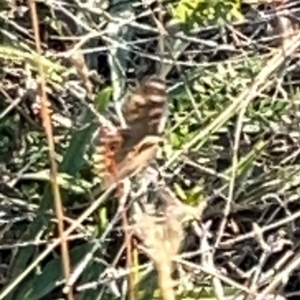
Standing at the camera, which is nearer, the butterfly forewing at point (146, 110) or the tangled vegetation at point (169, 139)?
the butterfly forewing at point (146, 110)

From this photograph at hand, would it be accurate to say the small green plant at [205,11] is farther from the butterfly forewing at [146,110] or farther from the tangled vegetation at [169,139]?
the butterfly forewing at [146,110]

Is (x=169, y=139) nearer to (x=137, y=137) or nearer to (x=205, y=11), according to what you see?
(x=205, y=11)

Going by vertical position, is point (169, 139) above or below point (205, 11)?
below

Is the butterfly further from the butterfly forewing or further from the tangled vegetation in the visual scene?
the tangled vegetation

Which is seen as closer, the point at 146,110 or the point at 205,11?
the point at 146,110

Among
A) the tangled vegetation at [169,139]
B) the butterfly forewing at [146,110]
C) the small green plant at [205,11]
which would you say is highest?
the small green plant at [205,11]

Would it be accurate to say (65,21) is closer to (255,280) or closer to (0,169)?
(0,169)

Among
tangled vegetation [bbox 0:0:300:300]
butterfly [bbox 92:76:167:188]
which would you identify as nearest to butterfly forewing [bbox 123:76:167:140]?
butterfly [bbox 92:76:167:188]

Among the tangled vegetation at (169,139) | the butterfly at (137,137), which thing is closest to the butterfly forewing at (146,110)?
the butterfly at (137,137)

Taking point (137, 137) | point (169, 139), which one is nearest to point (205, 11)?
point (169, 139)
